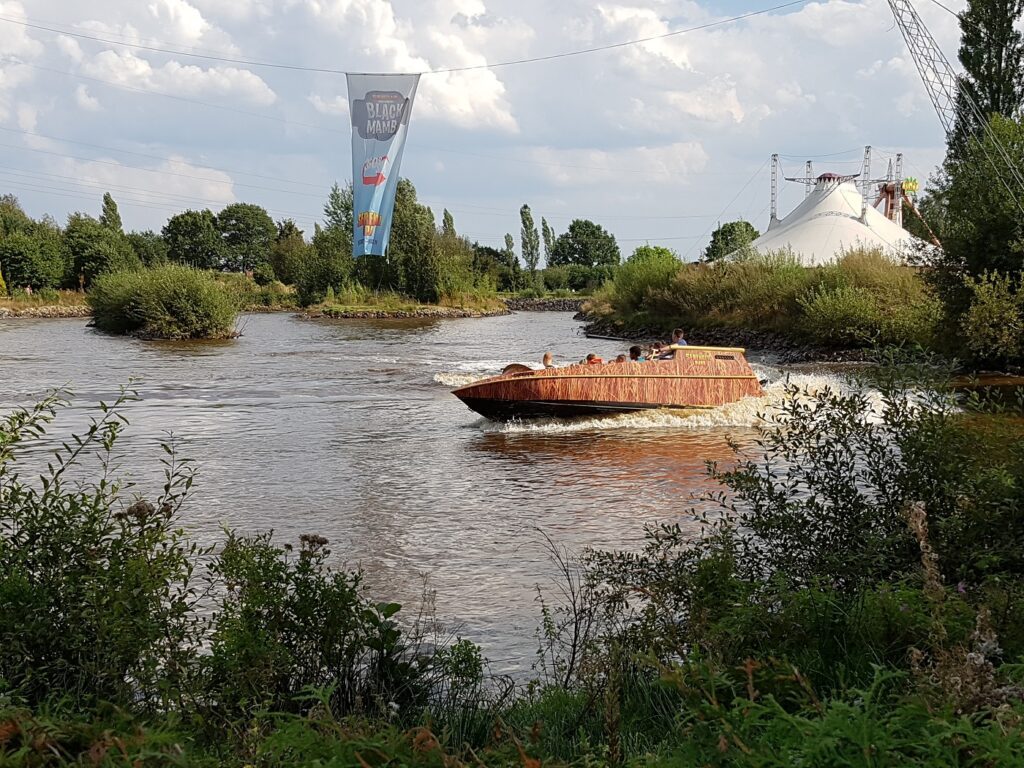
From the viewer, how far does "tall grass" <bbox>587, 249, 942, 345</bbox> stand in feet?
114

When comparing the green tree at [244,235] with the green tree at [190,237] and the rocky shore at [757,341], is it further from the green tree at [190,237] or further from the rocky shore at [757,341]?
the rocky shore at [757,341]

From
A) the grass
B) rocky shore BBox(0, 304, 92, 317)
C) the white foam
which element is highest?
the grass

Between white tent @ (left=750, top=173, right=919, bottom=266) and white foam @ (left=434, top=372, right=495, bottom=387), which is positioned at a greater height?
white tent @ (left=750, top=173, right=919, bottom=266)

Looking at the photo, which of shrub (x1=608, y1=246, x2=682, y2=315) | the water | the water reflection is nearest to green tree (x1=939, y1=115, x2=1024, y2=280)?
the water

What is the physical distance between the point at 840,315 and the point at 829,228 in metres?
19.9

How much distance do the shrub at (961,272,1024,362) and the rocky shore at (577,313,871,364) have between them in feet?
13.1

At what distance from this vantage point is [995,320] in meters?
26.2

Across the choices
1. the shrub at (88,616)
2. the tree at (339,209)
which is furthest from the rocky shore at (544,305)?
the shrub at (88,616)

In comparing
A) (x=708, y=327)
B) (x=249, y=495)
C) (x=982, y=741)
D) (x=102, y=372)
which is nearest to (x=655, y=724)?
(x=982, y=741)

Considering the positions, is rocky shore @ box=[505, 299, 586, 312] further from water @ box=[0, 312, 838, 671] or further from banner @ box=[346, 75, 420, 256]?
water @ box=[0, 312, 838, 671]

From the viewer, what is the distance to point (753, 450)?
16.8 metres

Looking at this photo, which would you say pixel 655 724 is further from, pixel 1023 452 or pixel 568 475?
pixel 568 475

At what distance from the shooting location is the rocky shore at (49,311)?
71438 millimetres

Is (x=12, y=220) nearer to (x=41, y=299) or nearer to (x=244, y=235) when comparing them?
(x=41, y=299)
